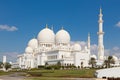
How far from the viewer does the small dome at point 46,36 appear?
117669mm

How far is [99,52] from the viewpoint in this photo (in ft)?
327

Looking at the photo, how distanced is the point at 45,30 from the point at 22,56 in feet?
68.2

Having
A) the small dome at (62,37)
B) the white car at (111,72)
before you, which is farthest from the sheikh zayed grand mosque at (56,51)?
the white car at (111,72)

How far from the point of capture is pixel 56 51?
111500 mm

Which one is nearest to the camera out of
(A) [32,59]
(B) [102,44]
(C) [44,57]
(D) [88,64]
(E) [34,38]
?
(B) [102,44]

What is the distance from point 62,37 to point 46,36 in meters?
6.91

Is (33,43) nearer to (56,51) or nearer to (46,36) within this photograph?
(46,36)

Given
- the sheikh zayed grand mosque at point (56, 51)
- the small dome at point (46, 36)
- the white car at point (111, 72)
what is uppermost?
the small dome at point (46, 36)

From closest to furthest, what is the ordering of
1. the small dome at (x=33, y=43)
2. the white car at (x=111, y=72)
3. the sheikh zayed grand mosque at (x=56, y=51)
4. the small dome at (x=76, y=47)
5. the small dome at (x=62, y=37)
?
the white car at (x=111, y=72)
the sheikh zayed grand mosque at (x=56, y=51)
the small dome at (x=76, y=47)
the small dome at (x=62, y=37)
the small dome at (x=33, y=43)

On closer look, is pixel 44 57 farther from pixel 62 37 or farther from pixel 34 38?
pixel 34 38

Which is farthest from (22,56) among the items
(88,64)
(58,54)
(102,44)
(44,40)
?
(102,44)

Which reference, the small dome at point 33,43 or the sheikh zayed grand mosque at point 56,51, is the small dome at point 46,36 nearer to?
the sheikh zayed grand mosque at point 56,51

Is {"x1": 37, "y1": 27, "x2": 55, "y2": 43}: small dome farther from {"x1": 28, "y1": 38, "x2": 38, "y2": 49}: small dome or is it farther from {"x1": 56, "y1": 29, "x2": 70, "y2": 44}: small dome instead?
{"x1": 28, "y1": 38, "x2": 38, "y2": 49}: small dome

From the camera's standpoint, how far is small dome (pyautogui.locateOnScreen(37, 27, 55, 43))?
386ft
